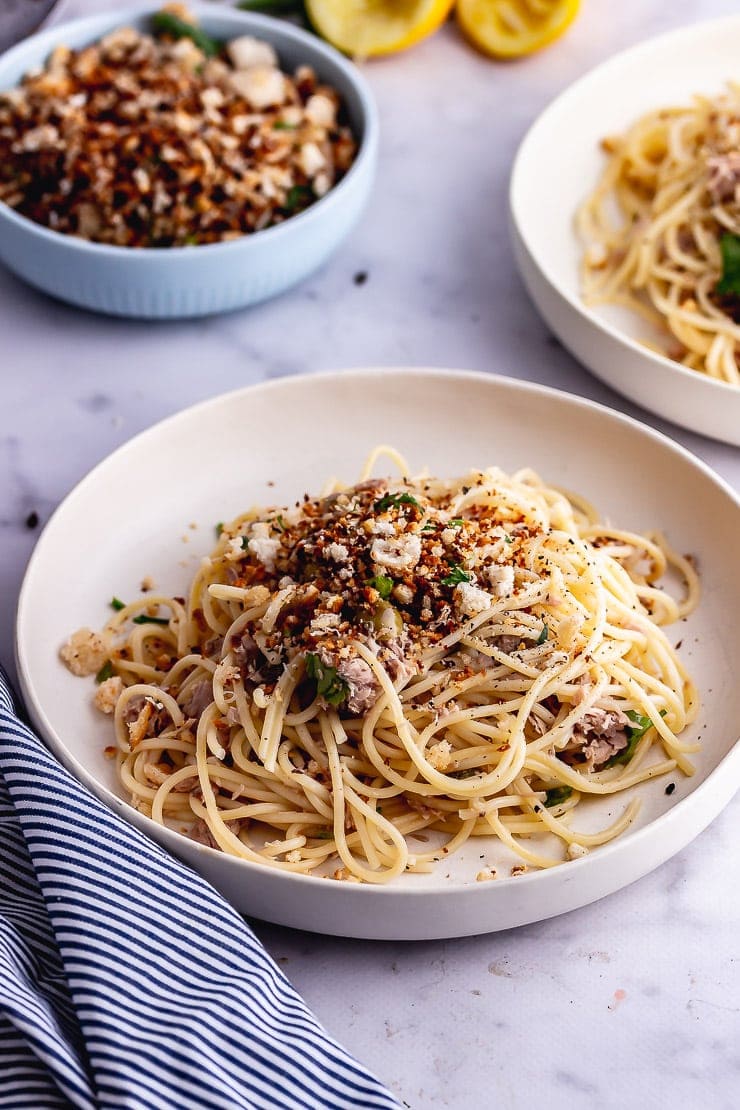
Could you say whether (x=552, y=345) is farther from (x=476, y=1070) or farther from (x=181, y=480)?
(x=476, y=1070)

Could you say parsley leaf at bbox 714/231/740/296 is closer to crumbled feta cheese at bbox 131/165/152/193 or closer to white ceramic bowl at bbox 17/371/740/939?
white ceramic bowl at bbox 17/371/740/939

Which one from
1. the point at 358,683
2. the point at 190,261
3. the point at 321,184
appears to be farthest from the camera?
the point at 321,184

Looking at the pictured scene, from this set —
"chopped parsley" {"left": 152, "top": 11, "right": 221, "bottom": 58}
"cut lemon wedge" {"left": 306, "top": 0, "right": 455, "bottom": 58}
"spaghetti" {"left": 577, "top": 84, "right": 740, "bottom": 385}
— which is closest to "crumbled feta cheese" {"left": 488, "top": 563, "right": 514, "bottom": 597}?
"spaghetti" {"left": 577, "top": 84, "right": 740, "bottom": 385}

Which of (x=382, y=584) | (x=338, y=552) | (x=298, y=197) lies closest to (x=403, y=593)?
(x=382, y=584)

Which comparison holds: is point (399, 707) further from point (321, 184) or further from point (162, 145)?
point (162, 145)

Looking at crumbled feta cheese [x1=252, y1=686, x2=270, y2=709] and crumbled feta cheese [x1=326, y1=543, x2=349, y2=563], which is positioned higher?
crumbled feta cheese [x1=326, y1=543, x2=349, y2=563]

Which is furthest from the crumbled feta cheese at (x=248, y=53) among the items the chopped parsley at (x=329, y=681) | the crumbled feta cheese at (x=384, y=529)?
the chopped parsley at (x=329, y=681)
